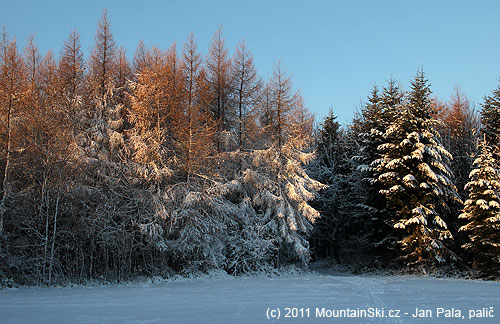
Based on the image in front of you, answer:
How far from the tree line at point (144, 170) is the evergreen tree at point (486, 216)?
8.32 meters

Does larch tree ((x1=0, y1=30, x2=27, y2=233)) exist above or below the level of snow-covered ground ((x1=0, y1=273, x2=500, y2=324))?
above

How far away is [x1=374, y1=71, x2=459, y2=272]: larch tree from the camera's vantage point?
67.5 feet

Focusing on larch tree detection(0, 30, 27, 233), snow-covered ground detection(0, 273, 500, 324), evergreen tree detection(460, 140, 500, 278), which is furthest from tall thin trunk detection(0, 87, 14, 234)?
evergreen tree detection(460, 140, 500, 278)

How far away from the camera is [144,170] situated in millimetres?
18547

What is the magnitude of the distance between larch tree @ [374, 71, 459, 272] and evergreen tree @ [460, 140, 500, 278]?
145 cm

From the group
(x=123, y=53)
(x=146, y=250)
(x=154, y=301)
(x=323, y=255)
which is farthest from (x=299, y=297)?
(x=323, y=255)

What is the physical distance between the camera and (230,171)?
23156 millimetres

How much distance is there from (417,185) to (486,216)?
3555 millimetres

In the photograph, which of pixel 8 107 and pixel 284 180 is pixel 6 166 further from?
pixel 284 180

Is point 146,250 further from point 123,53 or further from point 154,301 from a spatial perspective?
point 123,53

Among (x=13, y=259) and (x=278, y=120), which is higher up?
(x=278, y=120)

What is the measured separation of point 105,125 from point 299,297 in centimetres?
1320

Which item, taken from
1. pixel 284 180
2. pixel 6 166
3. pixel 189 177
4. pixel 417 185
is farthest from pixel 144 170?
pixel 417 185

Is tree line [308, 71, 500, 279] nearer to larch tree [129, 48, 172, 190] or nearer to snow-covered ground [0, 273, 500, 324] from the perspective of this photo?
snow-covered ground [0, 273, 500, 324]
